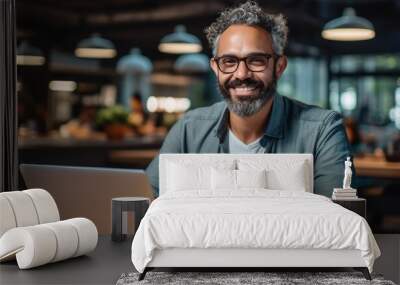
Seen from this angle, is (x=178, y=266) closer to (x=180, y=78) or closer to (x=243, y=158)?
(x=243, y=158)

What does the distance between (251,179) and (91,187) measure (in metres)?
1.39

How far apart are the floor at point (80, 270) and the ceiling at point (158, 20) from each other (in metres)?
4.91

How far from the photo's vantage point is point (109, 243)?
17.8 feet

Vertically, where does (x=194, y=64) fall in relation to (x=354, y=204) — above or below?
above

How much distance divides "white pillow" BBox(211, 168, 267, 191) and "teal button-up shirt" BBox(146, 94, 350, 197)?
0.58 meters

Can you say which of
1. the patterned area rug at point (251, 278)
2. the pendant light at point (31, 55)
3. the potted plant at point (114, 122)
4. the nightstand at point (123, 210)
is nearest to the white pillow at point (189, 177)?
the nightstand at point (123, 210)

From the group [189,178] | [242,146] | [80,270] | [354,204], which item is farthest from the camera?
[242,146]

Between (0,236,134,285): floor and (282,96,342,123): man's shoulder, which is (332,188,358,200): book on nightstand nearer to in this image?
(282,96,342,123): man's shoulder

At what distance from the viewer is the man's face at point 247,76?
5.90m

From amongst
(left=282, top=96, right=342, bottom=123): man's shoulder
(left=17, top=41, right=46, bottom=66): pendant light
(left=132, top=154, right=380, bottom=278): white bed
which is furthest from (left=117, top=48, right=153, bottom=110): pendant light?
(left=132, top=154, right=380, bottom=278): white bed

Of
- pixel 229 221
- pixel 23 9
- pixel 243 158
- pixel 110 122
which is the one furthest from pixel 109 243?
pixel 23 9

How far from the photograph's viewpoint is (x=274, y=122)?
577cm

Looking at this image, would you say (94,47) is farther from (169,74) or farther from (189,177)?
(189,177)

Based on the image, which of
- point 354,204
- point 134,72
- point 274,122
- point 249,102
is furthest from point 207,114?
point 134,72
